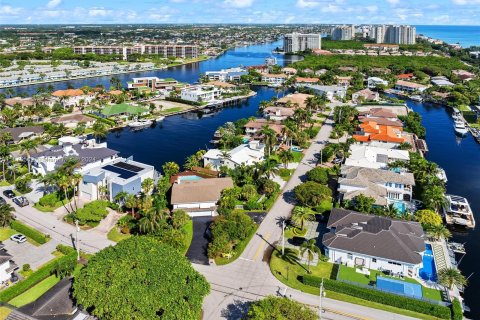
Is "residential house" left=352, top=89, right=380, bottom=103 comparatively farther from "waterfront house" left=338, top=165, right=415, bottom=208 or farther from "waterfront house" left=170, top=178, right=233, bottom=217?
"waterfront house" left=170, top=178, right=233, bottom=217

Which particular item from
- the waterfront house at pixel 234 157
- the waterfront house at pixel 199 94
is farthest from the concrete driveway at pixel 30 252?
the waterfront house at pixel 199 94

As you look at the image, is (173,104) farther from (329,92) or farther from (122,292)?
(122,292)

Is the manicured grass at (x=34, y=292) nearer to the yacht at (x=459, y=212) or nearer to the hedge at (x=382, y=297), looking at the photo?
the hedge at (x=382, y=297)

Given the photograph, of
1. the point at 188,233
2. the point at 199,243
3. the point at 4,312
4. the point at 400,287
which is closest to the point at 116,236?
the point at 188,233

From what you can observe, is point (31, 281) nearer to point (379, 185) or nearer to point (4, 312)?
point (4, 312)

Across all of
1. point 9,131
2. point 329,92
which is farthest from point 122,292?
point 329,92

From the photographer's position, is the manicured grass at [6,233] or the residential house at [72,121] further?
the residential house at [72,121]
